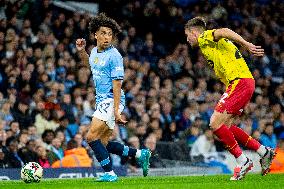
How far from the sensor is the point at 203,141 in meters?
19.2

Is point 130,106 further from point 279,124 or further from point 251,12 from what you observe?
point 251,12

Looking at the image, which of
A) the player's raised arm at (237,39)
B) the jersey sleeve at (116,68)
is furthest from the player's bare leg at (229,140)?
the jersey sleeve at (116,68)

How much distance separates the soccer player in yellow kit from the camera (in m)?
11.3

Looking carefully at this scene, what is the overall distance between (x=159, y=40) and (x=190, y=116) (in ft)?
17.2

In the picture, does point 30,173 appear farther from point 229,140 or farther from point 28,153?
point 28,153

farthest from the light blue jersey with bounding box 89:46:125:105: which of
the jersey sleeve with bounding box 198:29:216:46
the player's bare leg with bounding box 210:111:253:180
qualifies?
the player's bare leg with bounding box 210:111:253:180

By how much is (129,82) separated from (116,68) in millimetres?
8813

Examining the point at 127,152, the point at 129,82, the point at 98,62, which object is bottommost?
the point at 127,152

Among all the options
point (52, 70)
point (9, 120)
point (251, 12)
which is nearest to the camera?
point (9, 120)

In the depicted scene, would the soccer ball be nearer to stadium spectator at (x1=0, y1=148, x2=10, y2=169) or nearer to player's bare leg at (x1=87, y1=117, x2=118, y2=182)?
player's bare leg at (x1=87, y1=117, x2=118, y2=182)

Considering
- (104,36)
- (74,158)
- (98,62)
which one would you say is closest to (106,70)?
(98,62)

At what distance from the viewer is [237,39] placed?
10.5 meters

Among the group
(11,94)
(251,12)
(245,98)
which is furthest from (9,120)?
(251,12)

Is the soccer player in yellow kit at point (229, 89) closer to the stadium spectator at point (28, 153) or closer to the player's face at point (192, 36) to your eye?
the player's face at point (192, 36)
